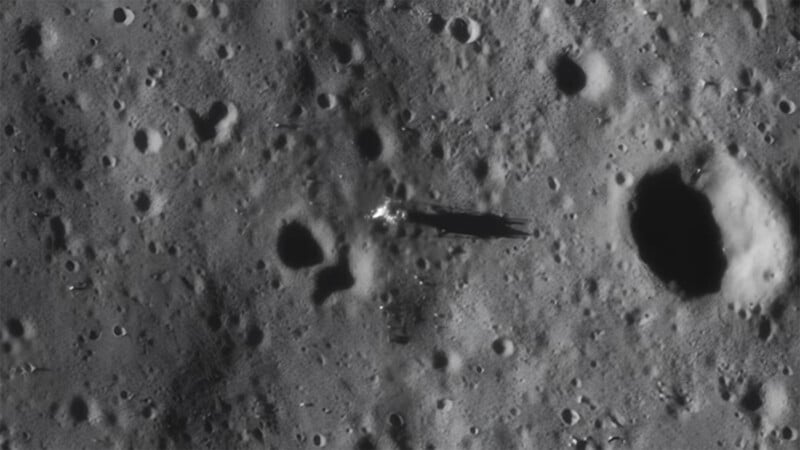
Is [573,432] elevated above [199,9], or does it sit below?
below

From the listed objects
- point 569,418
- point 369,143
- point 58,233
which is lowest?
point 569,418

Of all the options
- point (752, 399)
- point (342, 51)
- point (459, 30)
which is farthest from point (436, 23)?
point (752, 399)

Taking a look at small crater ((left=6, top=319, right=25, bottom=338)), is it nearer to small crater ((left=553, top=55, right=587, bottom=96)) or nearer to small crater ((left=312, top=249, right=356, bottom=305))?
small crater ((left=312, top=249, right=356, bottom=305))

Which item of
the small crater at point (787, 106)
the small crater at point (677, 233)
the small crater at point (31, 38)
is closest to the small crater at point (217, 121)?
the small crater at point (31, 38)

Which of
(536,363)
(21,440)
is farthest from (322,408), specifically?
(21,440)

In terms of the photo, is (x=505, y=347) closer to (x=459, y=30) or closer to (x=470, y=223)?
(x=470, y=223)

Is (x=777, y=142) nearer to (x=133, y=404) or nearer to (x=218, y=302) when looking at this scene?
(x=218, y=302)

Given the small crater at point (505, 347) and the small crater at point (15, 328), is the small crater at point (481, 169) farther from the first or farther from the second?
the small crater at point (15, 328)
